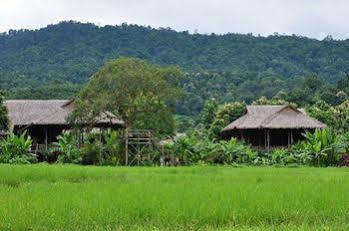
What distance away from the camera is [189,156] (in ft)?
92.5

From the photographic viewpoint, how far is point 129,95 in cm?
2847

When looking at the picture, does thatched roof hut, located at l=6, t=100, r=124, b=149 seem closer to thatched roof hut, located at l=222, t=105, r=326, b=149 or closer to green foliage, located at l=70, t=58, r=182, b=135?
green foliage, located at l=70, t=58, r=182, b=135

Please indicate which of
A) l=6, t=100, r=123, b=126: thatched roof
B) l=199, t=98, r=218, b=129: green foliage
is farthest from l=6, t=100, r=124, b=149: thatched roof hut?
l=199, t=98, r=218, b=129: green foliage

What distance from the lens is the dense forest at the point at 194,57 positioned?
222 ft

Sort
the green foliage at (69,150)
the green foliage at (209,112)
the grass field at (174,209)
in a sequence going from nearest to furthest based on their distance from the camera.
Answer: the grass field at (174,209)
the green foliage at (69,150)
the green foliage at (209,112)

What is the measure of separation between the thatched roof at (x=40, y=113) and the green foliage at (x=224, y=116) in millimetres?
14711

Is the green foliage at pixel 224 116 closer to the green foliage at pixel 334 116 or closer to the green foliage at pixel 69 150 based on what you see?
the green foliage at pixel 334 116

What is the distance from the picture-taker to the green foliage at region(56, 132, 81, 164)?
1075 inches

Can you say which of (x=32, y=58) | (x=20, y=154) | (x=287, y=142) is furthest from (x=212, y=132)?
(x=32, y=58)

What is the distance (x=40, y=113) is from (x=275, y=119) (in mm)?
13623

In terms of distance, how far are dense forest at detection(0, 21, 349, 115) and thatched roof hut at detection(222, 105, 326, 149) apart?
21.9 meters

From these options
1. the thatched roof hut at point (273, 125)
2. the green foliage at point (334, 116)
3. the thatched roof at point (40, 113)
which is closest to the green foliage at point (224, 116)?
the thatched roof hut at point (273, 125)

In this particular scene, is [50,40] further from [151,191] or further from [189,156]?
[151,191]

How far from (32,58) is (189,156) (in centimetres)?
4951
